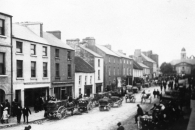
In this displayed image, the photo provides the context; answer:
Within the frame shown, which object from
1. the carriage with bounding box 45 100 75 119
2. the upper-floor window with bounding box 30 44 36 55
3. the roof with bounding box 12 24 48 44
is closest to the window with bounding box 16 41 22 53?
the roof with bounding box 12 24 48 44

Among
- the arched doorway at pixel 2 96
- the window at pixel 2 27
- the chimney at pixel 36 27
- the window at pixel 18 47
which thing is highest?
the chimney at pixel 36 27

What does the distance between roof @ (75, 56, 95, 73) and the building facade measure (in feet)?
47.4

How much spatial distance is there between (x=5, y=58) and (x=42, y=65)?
6016 millimetres

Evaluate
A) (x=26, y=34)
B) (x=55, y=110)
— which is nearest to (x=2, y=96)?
(x=55, y=110)

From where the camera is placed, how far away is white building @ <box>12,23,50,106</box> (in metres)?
20.1

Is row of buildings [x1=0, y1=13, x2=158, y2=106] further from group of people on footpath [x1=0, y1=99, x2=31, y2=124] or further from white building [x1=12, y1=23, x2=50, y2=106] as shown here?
group of people on footpath [x1=0, y1=99, x2=31, y2=124]

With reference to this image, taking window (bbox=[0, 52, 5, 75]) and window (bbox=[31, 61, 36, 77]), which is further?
window (bbox=[31, 61, 36, 77])

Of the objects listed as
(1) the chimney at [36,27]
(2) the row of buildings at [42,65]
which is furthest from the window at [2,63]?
(1) the chimney at [36,27]

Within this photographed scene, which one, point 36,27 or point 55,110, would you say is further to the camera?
point 36,27

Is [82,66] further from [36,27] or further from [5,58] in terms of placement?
[5,58]

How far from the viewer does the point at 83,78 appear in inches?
1287

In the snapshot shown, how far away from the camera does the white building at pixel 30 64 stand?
20.1m

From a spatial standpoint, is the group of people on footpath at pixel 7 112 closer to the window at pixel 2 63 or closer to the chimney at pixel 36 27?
the window at pixel 2 63

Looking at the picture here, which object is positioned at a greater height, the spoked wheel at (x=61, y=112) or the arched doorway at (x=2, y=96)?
the arched doorway at (x=2, y=96)
